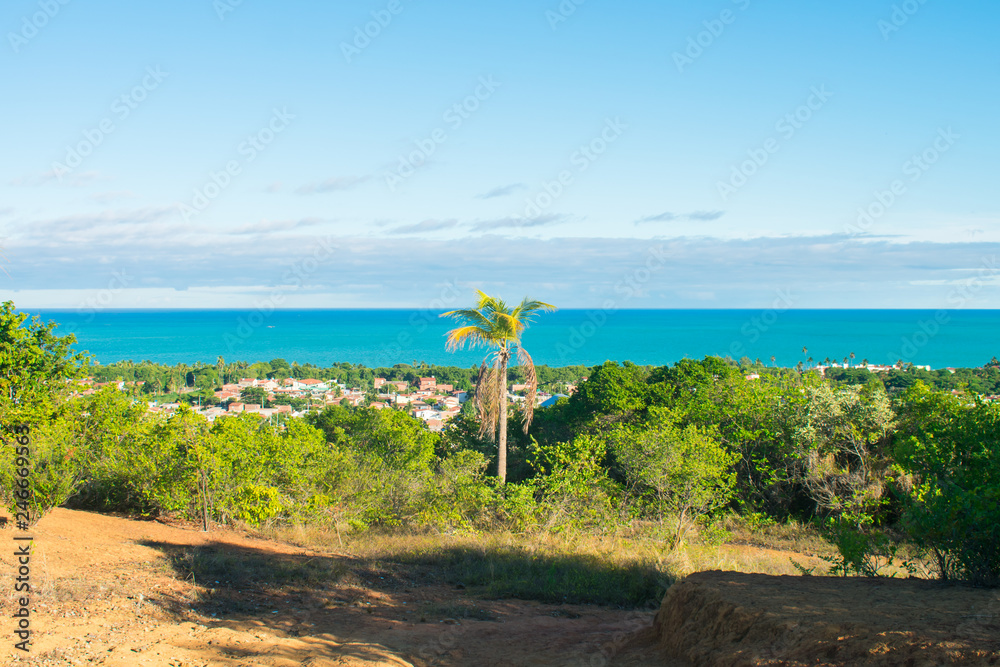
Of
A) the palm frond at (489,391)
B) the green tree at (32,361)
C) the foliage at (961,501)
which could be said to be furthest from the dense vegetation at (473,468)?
the palm frond at (489,391)

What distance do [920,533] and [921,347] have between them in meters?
180

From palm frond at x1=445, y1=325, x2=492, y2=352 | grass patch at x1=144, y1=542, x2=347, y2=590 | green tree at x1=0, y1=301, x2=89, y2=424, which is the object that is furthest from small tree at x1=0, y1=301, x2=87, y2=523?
palm frond at x1=445, y1=325, x2=492, y2=352

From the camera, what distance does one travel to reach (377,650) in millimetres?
6125

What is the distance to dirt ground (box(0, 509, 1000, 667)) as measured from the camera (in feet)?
15.5

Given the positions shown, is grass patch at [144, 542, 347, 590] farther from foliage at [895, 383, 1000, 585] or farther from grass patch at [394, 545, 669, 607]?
foliage at [895, 383, 1000, 585]

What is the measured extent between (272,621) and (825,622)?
19.0 ft

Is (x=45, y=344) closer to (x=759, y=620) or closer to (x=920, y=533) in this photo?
(x=759, y=620)

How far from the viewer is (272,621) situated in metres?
7.16

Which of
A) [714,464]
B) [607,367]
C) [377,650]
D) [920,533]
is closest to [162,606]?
[377,650]

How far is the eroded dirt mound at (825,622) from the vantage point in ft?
14.1

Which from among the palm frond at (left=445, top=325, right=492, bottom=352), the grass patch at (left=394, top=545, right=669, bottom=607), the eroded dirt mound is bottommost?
the grass patch at (left=394, top=545, right=669, bottom=607)

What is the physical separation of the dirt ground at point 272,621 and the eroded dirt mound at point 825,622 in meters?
0.49

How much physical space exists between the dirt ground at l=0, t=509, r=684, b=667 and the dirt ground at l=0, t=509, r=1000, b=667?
0.08 ft

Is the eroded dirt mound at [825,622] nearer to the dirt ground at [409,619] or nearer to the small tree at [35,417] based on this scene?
the dirt ground at [409,619]
